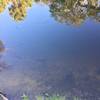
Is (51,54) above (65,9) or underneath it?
underneath

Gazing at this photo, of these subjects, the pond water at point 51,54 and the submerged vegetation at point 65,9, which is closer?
the pond water at point 51,54

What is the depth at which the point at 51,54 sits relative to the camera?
13.5 metres

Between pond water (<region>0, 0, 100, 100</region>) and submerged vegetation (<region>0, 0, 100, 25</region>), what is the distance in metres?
0.06

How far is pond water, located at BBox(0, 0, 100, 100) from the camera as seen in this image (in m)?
10.8

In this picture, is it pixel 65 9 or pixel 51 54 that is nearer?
pixel 51 54

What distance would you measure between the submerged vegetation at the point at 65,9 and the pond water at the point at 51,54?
60mm

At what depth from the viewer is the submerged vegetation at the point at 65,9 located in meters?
19.3

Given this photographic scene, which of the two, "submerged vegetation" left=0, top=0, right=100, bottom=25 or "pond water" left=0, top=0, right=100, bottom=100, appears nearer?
"pond water" left=0, top=0, right=100, bottom=100

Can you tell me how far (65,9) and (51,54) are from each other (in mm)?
8582

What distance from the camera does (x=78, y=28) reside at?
16.8 meters

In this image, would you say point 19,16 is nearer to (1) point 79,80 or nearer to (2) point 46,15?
(2) point 46,15

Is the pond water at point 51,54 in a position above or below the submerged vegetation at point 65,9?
below

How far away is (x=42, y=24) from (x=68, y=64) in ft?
19.1

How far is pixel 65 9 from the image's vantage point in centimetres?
2152
